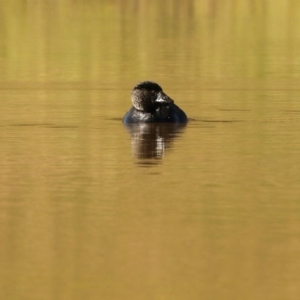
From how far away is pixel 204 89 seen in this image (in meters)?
25.2

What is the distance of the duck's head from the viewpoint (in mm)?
21109

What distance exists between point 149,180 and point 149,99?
6.27 metres

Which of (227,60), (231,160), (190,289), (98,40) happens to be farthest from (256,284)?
(98,40)

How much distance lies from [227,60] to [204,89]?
6.83 m

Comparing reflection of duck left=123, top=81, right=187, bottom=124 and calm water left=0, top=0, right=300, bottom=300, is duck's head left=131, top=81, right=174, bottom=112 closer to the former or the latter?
reflection of duck left=123, top=81, right=187, bottom=124

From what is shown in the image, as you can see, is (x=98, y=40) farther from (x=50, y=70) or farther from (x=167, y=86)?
(x=167, y=86)

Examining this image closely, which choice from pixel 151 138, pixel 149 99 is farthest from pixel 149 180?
pixel 149 99

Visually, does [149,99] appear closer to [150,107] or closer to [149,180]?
[150,107]

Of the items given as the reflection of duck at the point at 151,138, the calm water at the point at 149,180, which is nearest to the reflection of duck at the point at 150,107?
the reflection of duck at the point at 151,138

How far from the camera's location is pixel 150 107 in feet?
69.5

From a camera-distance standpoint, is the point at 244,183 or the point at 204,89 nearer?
the point at 244,183

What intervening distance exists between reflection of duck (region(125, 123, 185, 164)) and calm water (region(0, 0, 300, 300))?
0.03 m

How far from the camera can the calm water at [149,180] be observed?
35.0ft

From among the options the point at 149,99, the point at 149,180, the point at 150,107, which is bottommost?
the point at 149,180
